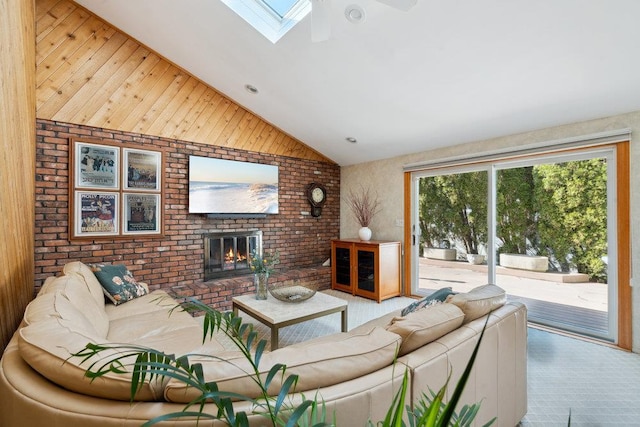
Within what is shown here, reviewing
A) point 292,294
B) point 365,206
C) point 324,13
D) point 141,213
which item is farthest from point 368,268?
point 324,13

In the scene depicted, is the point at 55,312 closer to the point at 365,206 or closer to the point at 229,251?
the point at 229,251

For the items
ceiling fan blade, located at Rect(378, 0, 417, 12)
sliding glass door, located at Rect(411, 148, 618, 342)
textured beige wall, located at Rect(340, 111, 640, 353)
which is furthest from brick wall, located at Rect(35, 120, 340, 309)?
ceiling fan blade, located at Rect(378, 0, 417, 12)

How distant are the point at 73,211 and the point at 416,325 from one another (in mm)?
3503

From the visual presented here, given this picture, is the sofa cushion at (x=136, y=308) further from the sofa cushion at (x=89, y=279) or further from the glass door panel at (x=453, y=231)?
the glass door panel at (x=453, y=231)

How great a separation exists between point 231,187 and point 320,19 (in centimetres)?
263

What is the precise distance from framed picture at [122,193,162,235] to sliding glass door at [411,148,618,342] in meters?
3.53

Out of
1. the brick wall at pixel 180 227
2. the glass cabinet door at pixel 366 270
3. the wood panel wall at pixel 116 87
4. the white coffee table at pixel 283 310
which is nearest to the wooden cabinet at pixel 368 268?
the glass cabinet door at pixel 366 270

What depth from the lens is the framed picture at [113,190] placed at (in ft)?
10.2

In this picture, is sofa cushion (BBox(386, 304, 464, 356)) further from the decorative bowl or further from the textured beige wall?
the textured beige wall

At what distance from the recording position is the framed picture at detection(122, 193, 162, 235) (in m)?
3.41

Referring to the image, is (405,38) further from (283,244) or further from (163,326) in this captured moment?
(283,244)

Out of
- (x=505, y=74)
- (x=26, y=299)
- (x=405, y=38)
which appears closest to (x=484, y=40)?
(x=505, y=74)

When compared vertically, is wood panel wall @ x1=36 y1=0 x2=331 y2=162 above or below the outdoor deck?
above

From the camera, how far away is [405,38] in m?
2.49
